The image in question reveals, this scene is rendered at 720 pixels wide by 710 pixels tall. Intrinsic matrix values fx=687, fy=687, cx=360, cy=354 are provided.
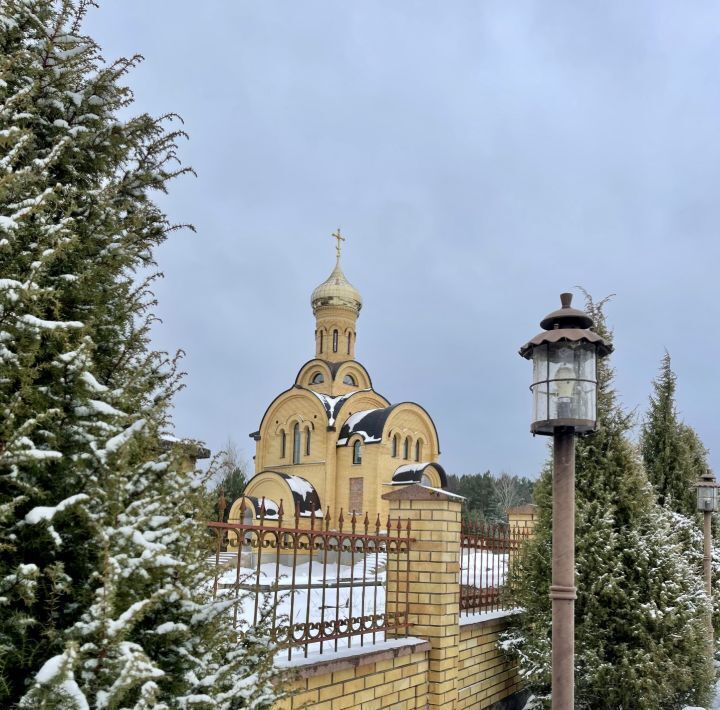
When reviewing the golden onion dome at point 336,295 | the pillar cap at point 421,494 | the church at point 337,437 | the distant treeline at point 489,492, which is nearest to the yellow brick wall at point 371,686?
the pillar cap at point 421,494

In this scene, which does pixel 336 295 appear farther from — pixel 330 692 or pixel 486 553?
pixel 330 692

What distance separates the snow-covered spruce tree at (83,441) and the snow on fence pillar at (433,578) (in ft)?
9.69

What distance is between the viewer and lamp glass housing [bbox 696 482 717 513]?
28.8 ft

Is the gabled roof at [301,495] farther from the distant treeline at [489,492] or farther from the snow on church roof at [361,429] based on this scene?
the distant treeline at [489,492]

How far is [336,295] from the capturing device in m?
28.2

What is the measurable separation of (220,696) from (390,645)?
3051 millimetres

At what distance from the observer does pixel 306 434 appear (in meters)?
26.1

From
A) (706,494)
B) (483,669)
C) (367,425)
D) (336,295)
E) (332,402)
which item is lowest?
(483,669)

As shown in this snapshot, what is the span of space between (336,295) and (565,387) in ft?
81.3

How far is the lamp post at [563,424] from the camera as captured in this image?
11.3 ft

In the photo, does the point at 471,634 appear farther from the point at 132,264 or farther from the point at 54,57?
the point at 54,57

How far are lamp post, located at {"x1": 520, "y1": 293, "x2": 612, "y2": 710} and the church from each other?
742 inches

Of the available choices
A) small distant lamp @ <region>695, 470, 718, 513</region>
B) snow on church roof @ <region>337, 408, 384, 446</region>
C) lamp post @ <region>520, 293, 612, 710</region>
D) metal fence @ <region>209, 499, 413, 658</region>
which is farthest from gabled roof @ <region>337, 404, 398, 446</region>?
lamp post @ <region>520, 293, 612, 710</region>

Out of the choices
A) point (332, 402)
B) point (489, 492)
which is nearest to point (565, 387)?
point (332, 402)
